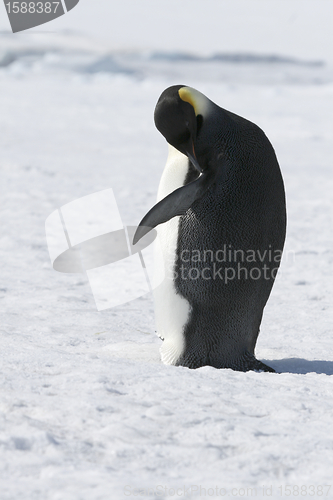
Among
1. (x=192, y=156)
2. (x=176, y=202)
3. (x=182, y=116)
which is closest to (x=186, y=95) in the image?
(x=182, y=116)

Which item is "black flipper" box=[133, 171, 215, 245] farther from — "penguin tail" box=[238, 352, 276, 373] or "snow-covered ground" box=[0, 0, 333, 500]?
"penguin tail" box=[238, 352, 276, 373]

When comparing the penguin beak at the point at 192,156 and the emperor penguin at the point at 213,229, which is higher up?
the penguin beak at the point at 192,156

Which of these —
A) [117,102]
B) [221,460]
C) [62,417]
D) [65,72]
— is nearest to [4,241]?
[62,417]

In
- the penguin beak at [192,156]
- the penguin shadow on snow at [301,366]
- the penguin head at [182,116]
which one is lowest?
the penguin shadow on snow at [301,366]

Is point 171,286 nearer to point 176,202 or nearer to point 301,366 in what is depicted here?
point 176,202

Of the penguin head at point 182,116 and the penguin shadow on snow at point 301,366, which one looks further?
the penguin shadow on snow at point 301,366

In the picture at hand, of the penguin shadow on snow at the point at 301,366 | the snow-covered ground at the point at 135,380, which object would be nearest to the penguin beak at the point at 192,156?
the snow-covered ground at the point at 135,380

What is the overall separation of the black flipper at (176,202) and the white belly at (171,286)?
0.12 m

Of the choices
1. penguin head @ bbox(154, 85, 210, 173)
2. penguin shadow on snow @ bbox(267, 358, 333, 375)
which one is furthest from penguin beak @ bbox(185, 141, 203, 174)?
penguin shadow on snow @ bbox(267, 358, 333, 375)

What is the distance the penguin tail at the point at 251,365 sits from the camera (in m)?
2.34

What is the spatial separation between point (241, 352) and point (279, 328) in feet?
2.46

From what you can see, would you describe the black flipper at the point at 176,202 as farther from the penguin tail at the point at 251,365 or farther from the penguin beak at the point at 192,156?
the penguin tail at the point at 251,365

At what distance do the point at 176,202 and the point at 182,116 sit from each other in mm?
304

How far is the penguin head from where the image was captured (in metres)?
2.19
